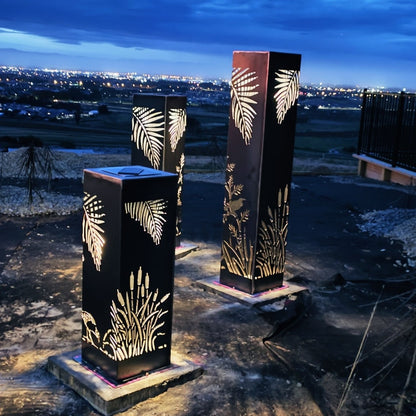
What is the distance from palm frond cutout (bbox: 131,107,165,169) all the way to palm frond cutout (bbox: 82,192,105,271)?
388 cm

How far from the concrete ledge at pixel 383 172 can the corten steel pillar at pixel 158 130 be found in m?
8.27

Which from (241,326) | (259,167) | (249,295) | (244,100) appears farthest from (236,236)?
(244,100)

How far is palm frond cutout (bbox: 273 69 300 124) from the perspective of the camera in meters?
6.44

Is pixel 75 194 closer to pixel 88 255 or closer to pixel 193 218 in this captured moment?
pixel 193 218

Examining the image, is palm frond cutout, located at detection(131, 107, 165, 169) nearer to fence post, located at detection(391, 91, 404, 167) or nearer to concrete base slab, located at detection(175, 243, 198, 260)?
concrete base slab, located at detection(175, 243, 198, 260)

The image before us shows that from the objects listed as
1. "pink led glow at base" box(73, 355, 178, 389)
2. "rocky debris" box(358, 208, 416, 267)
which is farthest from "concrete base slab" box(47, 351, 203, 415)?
"rocky debris" box(358, 208, 416, 267)

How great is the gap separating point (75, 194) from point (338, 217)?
639 centimetres

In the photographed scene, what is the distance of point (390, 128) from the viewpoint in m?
16.3

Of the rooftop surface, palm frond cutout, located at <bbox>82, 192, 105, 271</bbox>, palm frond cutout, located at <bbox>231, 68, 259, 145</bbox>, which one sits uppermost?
palm frond cutout, located at <bbox>231, 68, 259, 145</bbox>

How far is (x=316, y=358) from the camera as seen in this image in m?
5.32

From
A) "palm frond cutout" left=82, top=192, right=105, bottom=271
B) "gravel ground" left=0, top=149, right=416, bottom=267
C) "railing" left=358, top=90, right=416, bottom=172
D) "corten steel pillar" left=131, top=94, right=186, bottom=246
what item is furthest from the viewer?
"railing" left=358, top=90, right=416, bottom=172

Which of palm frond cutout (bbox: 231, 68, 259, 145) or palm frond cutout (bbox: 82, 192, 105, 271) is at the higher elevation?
palm frond cutout (bbox: 231, 68, 259, 145)

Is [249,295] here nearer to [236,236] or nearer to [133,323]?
[236,236]

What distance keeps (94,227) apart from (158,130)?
13.3 feet
